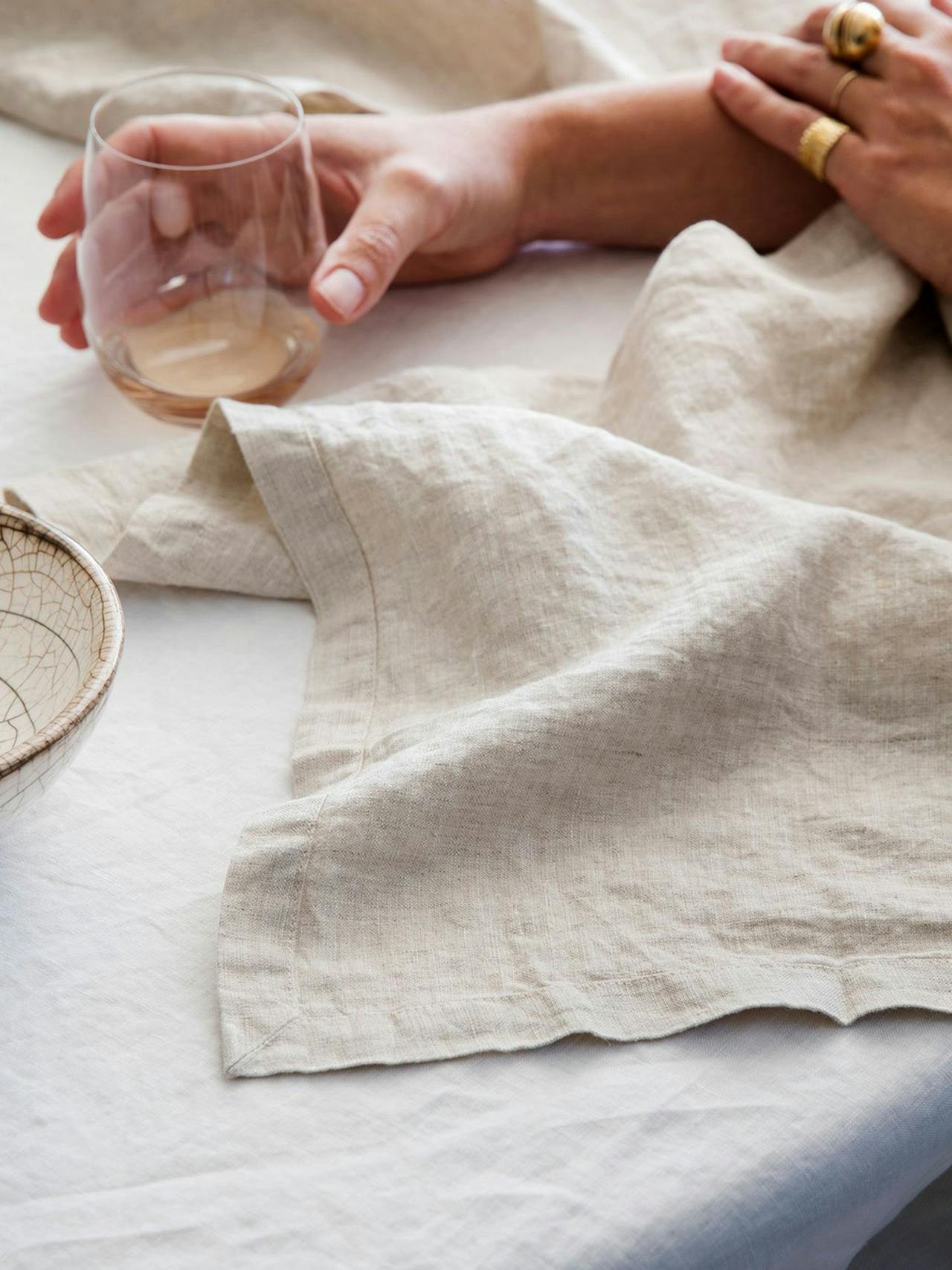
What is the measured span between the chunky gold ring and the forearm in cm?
7

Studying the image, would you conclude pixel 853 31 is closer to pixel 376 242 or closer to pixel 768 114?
pixel 768 114

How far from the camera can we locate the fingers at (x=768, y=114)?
0.76 metres

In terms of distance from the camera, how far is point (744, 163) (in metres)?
0.82

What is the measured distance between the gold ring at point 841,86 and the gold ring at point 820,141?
0.04ft

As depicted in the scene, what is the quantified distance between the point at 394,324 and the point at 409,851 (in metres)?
0.41

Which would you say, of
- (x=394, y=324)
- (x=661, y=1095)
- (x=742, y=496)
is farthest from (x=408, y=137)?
(x=661, y=1095)

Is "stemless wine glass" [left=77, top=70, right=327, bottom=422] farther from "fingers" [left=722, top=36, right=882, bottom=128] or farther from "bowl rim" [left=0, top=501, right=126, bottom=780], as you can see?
"fingers" [left=722, top=36, right=882, bottom=128]

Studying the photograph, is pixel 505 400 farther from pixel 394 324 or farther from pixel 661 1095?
pixel 661 1095

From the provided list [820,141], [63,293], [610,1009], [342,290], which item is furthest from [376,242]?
[610,1009]

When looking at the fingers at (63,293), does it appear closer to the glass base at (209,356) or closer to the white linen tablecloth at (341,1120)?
the glass base at (209,356)

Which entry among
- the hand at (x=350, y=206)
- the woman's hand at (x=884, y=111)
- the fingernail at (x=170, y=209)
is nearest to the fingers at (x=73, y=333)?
the hand at (x=350, y=206)

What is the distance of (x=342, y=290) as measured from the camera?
2.22ft

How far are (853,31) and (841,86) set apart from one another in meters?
0.03

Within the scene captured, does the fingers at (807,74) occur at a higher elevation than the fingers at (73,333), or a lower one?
higher
